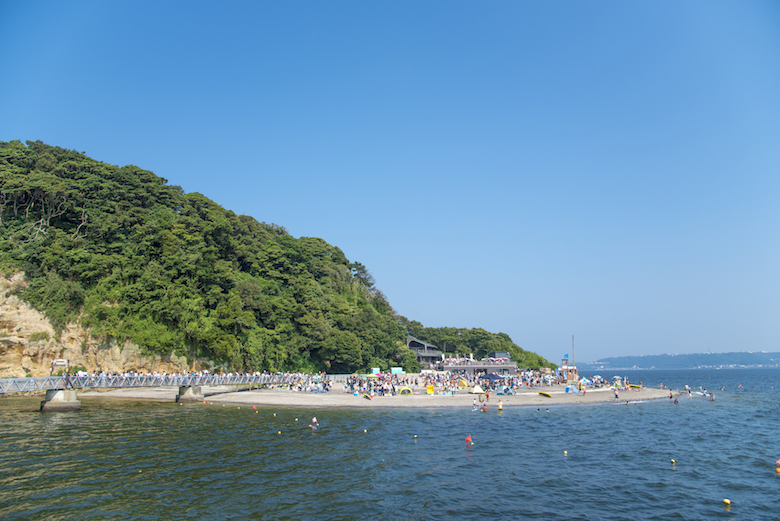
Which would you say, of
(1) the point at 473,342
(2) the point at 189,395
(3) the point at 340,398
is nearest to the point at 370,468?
(3) the point at 340,398

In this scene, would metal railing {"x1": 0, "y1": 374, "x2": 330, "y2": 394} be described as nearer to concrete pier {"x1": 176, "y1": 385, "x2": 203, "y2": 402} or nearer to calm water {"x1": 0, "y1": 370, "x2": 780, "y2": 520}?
concrete pier {"x1": 176, "y1": 385, "x2": 203, "y2": 402}

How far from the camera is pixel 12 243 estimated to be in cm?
4366

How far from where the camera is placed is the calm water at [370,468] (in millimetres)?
14547

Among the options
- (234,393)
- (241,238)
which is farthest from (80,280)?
(241,238)

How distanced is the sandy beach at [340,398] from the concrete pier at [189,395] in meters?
1.08

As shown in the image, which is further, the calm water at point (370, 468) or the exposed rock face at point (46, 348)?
the exposed rock face at point (46, 348)

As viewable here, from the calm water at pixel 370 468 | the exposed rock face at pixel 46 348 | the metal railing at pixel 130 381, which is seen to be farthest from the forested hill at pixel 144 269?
the calm water at pixel 370 468

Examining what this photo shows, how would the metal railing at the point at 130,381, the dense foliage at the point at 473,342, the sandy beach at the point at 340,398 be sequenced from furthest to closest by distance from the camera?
the dense foliage at the point at 473,342 < the sandy beach at the point at 340,398 < the metal railing at the point at 130,381

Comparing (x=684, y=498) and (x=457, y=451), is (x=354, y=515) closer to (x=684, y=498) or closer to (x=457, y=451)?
(x=457, y=451)

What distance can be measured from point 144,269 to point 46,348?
37.6ft

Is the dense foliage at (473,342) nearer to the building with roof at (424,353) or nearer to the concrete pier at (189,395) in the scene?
the building with roof at (424,353)

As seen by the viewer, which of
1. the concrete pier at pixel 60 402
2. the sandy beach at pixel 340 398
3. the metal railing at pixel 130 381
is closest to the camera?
the concrete pier at pixel 60 402

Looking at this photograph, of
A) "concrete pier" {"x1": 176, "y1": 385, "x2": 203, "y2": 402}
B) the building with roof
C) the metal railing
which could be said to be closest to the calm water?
the metal railing

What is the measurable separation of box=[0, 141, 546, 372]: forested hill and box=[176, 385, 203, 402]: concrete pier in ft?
26.6
